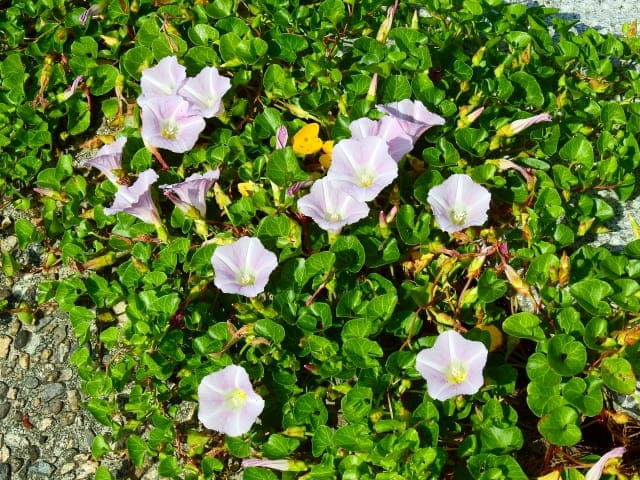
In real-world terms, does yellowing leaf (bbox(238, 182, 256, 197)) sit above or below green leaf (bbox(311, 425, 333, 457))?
above

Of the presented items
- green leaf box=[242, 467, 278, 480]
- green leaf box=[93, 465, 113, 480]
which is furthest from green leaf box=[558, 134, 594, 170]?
green leaf box=[93, 465, 113, 480]

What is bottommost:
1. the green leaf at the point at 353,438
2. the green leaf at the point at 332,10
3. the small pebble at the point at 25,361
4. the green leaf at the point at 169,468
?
the small pebble at the point at 25,361

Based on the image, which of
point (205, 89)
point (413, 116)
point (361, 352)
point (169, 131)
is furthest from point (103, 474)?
point (413, 116)

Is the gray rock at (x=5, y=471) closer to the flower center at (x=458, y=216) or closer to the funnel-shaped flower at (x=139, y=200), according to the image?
the funnel-shaped flower at (x=139, y=200)

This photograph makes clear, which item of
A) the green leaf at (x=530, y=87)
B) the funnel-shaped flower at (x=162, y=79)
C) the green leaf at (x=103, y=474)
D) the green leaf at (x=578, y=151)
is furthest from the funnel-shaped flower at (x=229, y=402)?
the green leaf at (x=530, y=87)

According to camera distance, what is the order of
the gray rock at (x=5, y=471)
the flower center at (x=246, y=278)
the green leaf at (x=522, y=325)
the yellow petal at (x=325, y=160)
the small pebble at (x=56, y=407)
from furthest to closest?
the yellow petal at (x=325, y=160), the small pebble at (x=56, y=407), the gray rock at (x=5, y=471), the flower center at (x=246, y=278), the green leaf at (x=522, y=325)

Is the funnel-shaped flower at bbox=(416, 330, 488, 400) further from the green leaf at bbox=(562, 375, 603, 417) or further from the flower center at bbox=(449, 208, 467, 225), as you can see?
the flower center at bbox=(449, 208, 467, 225)

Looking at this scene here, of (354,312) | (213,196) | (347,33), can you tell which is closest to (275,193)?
(213,196)
